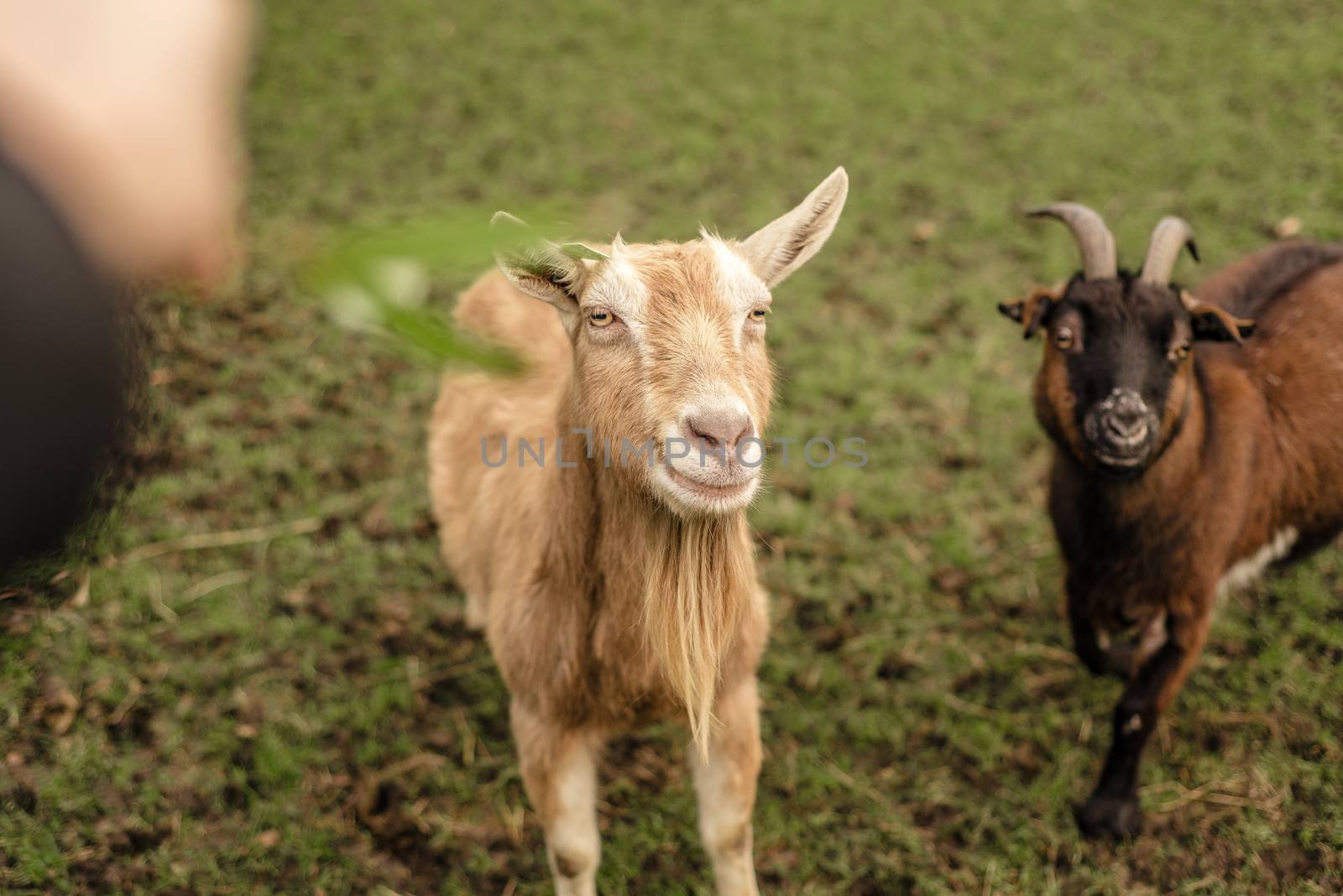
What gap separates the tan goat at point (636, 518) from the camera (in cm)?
238

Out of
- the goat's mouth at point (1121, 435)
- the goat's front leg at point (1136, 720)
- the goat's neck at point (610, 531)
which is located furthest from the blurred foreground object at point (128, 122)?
the goat's front leg at point (1136, 720)

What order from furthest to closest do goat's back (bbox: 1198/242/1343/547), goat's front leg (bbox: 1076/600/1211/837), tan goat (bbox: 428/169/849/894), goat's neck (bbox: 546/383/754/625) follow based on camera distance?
1. goat's back (bbox: 1198/242/1343/547)
2. goat's front leg (bbox: 1076/600/1211/837)
3. goat's neck (bbox: 546/383/754/625)
4. tan goat (bbox: 428/169/849/894)

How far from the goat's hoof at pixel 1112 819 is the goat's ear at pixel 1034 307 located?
189 centimetres

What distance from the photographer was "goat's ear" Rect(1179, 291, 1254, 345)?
3422mm

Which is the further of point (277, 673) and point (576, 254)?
point (277, 673)

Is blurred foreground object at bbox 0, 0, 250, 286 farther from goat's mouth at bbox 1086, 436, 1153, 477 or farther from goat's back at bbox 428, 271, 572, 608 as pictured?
goat's mouth at bbox 1086, 436, 1153, 477

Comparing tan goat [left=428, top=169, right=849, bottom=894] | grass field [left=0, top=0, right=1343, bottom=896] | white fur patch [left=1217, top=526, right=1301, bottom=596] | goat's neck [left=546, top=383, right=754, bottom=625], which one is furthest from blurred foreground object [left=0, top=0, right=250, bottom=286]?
white fur patch [left=1217, top=526, right=1301, bottom=596]

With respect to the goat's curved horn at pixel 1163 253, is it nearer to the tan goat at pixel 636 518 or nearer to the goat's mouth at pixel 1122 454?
the goat's mouth at pixel 1122 454

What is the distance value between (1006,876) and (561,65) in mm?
7518

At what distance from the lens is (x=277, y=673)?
4.23 metres

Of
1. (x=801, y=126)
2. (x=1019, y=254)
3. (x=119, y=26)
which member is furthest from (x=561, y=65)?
(x=119, y=26)

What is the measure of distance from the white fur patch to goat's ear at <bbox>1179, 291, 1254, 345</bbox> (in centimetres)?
101

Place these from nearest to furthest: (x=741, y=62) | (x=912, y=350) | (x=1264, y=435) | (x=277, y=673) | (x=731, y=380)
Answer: (x=731, y=380) → (x=1264, y=435) → (x=277, y=673) → (x=912, y=350) → (x=741, y=62)

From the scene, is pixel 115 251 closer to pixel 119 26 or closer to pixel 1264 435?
pixel 119 26
